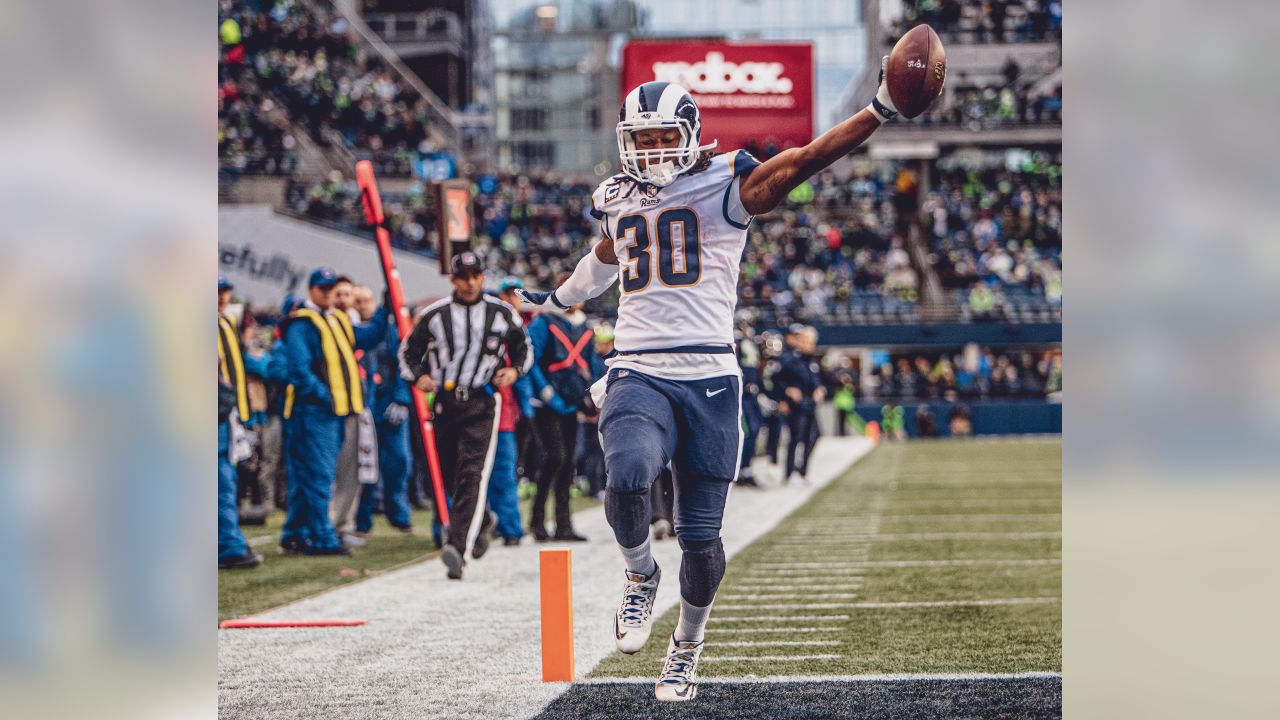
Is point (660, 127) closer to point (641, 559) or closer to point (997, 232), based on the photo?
point (641, 559)

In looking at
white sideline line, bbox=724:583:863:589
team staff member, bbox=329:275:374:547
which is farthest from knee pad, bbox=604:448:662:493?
team staff member, bbox=329:275:374:547

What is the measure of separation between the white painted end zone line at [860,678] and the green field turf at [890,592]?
0.11m

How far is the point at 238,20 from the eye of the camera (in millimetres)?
38781

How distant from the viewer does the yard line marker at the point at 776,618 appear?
7714 mm

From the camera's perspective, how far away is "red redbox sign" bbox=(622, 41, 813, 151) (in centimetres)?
3325

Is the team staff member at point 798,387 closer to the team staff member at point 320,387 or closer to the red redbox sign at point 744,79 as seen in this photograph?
the team staff member at point 320,387

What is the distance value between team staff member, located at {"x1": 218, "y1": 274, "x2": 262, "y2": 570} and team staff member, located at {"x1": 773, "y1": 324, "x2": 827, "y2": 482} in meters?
9.21

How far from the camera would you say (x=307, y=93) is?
38219 millimetres

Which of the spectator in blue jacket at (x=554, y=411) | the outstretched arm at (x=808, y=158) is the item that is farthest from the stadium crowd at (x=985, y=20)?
the outstretched arm at (x=808, y=158)

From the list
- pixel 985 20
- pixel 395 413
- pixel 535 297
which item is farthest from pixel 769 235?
pixel 535 297

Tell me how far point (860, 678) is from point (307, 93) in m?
34.4

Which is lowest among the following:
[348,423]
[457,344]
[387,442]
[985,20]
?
[387,442]
